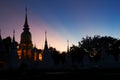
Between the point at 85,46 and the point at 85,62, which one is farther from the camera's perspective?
the point at 85,46

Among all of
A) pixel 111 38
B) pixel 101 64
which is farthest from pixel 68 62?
pixel 111 38

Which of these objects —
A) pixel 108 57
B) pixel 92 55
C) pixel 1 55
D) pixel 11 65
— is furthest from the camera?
pixel 92 55

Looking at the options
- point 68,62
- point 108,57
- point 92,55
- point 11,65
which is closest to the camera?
point 11,65

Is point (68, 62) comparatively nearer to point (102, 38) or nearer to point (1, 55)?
point (1, 55)

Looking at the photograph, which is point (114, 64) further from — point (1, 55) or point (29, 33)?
point (29, 33)

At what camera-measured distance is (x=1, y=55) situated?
5897cm

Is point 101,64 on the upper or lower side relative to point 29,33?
lower

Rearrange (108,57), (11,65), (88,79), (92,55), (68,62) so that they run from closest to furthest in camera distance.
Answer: (88,79), (11,65), (108,57), (68,62), (92,55)

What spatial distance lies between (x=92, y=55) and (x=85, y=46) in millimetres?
8530

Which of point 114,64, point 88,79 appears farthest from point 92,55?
point 88,79

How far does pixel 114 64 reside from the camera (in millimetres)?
46156

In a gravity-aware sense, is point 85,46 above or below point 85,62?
above

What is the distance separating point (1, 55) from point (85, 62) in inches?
878

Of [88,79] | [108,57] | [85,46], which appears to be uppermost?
[85,46]
